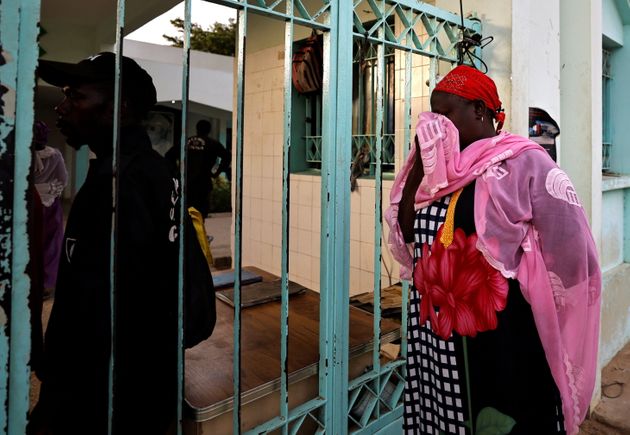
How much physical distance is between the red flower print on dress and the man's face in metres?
1.16

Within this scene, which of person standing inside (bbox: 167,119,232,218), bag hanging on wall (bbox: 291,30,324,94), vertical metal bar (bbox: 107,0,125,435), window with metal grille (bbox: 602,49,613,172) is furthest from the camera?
person standing inside (bbox: 167,119,232,218)

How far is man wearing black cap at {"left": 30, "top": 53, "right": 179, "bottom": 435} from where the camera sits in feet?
→ 4.21

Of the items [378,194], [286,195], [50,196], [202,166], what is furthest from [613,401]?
[50,196]

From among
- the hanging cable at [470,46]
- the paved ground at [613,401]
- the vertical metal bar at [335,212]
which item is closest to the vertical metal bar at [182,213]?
the vertical metal bar at [335,212]

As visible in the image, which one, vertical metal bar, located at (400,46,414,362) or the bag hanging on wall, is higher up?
the bag hanging on wall

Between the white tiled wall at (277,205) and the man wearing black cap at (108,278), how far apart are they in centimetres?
269

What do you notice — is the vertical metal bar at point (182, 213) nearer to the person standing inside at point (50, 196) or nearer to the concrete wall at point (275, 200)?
the concrete wall at point (275, 200)

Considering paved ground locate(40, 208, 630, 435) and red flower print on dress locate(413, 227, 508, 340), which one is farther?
paved ground locate(40, 208, 630, 435)

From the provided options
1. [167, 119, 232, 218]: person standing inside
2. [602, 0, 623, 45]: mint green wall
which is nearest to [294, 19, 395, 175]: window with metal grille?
[602, 0, 623, 45]: mint green wall

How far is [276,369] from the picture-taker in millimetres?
1806

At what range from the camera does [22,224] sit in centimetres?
107

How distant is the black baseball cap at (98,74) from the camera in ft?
4.28

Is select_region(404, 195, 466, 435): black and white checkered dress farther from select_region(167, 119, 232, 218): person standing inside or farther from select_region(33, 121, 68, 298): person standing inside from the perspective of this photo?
select_region(167, 119, 232, 218): person standing inside

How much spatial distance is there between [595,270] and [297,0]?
1.39 meters
